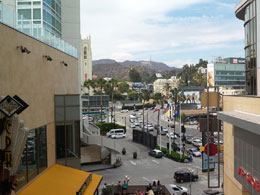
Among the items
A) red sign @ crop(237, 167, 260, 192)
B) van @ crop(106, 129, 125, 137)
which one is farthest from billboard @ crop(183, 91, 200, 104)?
red sign @ crop(237, 167, 260, 192)

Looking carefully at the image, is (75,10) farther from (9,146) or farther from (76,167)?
(9,146)

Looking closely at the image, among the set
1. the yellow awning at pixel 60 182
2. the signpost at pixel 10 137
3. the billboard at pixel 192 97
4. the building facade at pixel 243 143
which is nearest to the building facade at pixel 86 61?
the billboard at pixel 192 97

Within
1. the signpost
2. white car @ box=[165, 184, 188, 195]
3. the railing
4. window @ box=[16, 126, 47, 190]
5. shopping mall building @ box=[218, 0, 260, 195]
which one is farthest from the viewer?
white car @ box=[165, 184, 188, 195]

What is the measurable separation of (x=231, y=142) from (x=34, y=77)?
10922 millimetres

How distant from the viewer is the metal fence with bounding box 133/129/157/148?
50.2m

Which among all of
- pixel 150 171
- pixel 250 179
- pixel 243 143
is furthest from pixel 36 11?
pixel 250 179

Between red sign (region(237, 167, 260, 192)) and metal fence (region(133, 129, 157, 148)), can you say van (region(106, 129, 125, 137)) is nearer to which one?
metal fence (region(133, 129, 157, 148))

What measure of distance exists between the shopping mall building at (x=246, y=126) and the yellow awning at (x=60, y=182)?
760cm

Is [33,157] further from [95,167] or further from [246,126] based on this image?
[95,167]

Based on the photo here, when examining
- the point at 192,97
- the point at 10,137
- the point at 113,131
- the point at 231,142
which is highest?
the point at 10,137

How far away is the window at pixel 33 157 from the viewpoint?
14.4m

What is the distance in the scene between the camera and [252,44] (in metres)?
21.4

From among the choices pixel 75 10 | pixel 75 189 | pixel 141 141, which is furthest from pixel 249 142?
pixel 141 141

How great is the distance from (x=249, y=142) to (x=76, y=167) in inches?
462
